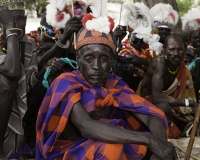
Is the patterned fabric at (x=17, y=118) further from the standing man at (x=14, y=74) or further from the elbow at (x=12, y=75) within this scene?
the elbow at (x=12, y=75)

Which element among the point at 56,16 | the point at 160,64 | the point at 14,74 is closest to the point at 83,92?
the point at 14,74

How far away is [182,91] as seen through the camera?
4.72 metres

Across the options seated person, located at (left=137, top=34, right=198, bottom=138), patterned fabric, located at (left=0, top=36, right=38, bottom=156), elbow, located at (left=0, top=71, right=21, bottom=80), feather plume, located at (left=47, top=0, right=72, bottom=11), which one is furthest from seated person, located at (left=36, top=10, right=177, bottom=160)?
seated person, located at (left=137, top=34, right=198, bottom=138)

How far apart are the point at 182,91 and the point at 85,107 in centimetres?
247

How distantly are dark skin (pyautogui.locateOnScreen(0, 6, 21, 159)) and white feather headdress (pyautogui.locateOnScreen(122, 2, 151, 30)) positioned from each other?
2508mm

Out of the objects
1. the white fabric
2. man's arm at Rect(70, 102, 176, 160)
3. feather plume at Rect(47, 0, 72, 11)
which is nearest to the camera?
man's arm at Rect(70, 102, 176, 160)

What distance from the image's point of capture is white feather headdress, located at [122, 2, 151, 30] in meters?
5.32

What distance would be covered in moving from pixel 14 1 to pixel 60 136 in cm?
140

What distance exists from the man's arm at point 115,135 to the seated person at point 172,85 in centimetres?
181

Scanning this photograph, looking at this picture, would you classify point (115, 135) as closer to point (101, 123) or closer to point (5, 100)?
point (101, 123)

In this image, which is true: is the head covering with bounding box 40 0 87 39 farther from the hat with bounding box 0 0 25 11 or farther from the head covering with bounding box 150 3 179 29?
the head covering with bounding box 150 3 179 29

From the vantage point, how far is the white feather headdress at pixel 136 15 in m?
5.32

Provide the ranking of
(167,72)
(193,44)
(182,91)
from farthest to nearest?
(193,44)
(182,91)
(167,72)

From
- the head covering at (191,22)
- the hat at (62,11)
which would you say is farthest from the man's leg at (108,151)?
the head covering at (191,22)
